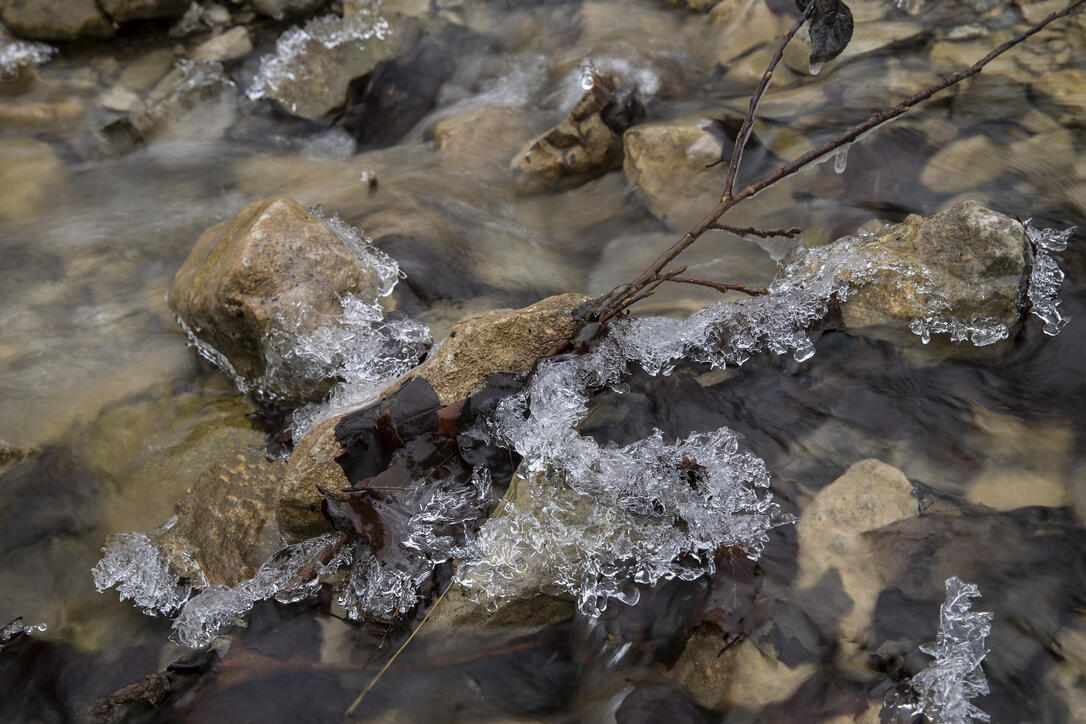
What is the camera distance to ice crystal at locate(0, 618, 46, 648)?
2.69m

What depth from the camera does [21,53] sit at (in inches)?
218

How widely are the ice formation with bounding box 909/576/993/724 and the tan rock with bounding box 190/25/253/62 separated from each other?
579cm

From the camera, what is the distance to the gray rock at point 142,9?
5.51 meters

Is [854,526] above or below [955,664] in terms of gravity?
above

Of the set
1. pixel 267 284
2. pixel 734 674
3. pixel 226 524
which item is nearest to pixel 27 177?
pixel 267 284

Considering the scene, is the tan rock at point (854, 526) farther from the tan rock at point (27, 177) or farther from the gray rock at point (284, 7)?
the gray rock at point (284, 7)

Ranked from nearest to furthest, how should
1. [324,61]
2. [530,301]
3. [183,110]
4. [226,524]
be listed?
[226,524]
[530,301]
[183,110]
[324,61]

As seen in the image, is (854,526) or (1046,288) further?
(1046,288)

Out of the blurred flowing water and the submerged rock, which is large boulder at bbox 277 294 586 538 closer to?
the blurred flowing water

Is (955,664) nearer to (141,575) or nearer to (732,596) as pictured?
(732,596)

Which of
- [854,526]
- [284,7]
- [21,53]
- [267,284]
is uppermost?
[21,53]

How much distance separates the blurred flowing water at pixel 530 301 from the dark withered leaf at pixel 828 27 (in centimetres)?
104

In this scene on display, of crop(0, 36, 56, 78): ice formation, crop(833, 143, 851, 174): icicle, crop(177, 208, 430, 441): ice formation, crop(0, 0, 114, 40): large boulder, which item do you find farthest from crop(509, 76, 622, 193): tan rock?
crop(0, 36, 56, 78): ice formation

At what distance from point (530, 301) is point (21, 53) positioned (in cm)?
482
